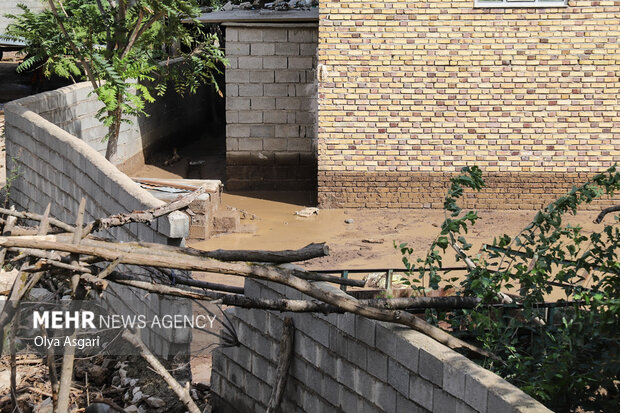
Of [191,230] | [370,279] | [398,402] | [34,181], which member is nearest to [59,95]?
[34,181]

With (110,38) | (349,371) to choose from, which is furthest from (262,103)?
(349,371)

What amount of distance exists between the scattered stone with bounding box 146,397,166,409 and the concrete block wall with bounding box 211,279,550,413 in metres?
0.46

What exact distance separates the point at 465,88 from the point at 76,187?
548 cm

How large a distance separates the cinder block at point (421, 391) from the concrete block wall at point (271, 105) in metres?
8.81

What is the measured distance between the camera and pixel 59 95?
1241 cm

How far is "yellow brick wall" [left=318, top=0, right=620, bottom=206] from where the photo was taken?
12.4m

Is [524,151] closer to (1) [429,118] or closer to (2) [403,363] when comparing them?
(1) [429,118]

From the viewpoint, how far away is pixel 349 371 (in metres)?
6.17

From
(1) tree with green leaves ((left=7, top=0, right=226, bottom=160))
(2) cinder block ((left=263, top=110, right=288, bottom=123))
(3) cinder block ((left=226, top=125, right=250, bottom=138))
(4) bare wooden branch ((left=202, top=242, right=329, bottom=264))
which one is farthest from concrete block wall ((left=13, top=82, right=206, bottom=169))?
(4) bare wooden branch ((left=202, top=242, right=329, bottom=264))

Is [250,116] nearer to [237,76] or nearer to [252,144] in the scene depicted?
Result: [252,144]

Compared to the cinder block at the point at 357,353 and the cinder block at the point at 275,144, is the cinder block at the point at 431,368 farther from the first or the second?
the cinder block at the point at 275,144

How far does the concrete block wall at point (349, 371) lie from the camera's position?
16.9 feet

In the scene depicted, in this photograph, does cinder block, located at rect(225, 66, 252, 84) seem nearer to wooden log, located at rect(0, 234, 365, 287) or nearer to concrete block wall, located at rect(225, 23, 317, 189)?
concrete block wall, located at rect(225, 23, 317, 189)

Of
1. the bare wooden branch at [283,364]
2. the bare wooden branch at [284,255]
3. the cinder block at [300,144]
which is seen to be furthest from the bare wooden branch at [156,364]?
the cinder block at [300,144]
